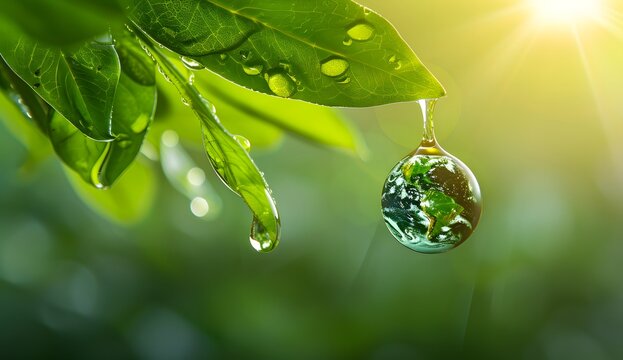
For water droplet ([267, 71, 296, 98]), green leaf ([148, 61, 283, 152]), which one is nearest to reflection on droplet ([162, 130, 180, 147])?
green leaf ([148, 61, 283, 152])

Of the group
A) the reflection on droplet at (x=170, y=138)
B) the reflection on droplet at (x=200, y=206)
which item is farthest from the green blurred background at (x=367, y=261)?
the reflection on droplet at (x=170, y=138)

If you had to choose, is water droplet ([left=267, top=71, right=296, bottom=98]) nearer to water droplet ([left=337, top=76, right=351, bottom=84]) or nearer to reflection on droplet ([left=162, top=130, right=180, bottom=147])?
water droplet ([left=337, top=76, right=351, bottom=84])

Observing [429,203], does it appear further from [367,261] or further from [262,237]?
[367,261]

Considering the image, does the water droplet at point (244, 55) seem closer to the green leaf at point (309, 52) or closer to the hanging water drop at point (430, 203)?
the green leaf at point (309, 52)

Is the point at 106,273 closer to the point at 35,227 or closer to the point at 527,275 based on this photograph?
the point at 35,227

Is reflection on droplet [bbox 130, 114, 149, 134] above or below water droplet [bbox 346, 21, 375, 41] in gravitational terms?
below

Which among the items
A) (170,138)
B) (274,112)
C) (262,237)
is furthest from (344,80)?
(170,138)

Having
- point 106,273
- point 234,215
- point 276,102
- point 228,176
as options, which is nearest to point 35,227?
point 106,273
